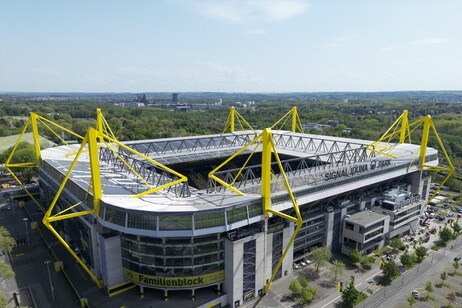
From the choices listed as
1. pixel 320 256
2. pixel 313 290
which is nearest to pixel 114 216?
pixel 313 290

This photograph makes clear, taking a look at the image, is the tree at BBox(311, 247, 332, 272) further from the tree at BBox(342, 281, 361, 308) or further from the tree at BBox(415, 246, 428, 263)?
the tree at BBox(415, 246, 428, 263)

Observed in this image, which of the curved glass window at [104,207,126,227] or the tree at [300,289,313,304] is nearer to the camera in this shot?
the curved glass window at [104,207,126,227]

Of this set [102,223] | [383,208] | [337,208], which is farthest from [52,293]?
[383,208]

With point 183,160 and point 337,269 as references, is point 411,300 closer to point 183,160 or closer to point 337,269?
point 337,269

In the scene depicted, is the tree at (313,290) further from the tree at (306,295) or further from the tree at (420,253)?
the tree at (420,253)

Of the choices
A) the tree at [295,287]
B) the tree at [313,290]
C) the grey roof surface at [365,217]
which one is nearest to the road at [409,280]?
the tree at [313,290]

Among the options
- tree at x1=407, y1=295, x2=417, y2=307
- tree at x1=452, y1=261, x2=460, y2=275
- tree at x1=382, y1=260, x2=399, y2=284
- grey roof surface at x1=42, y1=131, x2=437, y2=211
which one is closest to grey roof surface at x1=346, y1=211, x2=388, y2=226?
tree at x1=382, y1=260, x2=399, y2=284
